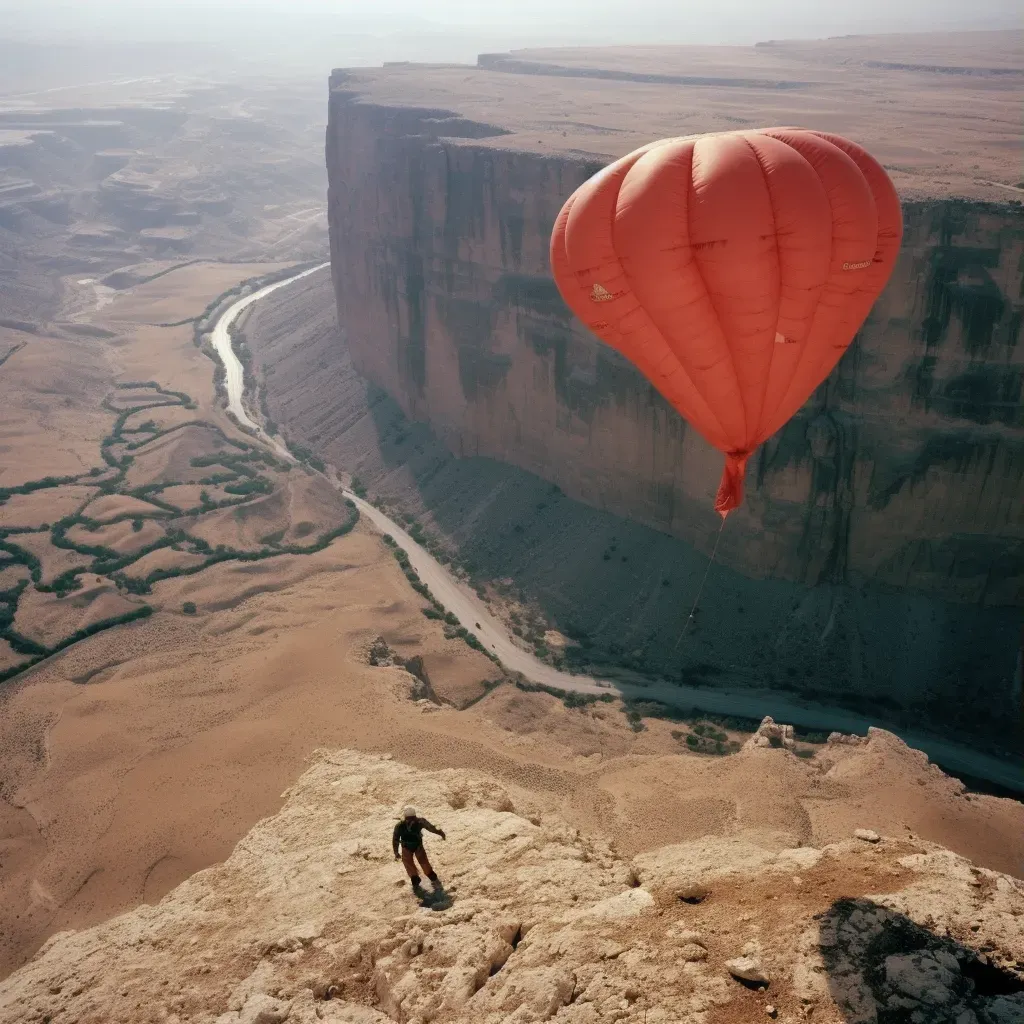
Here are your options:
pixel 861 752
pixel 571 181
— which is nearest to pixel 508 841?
pixel 861 752

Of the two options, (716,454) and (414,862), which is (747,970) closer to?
(414,862)

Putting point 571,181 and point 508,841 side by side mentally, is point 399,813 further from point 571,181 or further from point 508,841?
point 571,181

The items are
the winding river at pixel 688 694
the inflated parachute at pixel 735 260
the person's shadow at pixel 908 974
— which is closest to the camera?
the person's shadow at pixel 908 974

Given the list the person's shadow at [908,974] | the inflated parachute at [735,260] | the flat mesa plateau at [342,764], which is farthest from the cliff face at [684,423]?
the person's shadow at [908,974]

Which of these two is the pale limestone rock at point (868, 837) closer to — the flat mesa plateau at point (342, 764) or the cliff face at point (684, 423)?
the flat mesa plateau at point (342, 764)

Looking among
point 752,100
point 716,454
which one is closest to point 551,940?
point 716,454

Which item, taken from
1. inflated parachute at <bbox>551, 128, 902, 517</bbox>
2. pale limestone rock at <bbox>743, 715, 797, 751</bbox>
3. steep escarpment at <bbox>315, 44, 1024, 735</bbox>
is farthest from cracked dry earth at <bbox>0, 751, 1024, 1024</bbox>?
steep escarpment at <bbox>315, 44, 1024, 735</bbox>

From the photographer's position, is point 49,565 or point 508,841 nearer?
point 508,841
